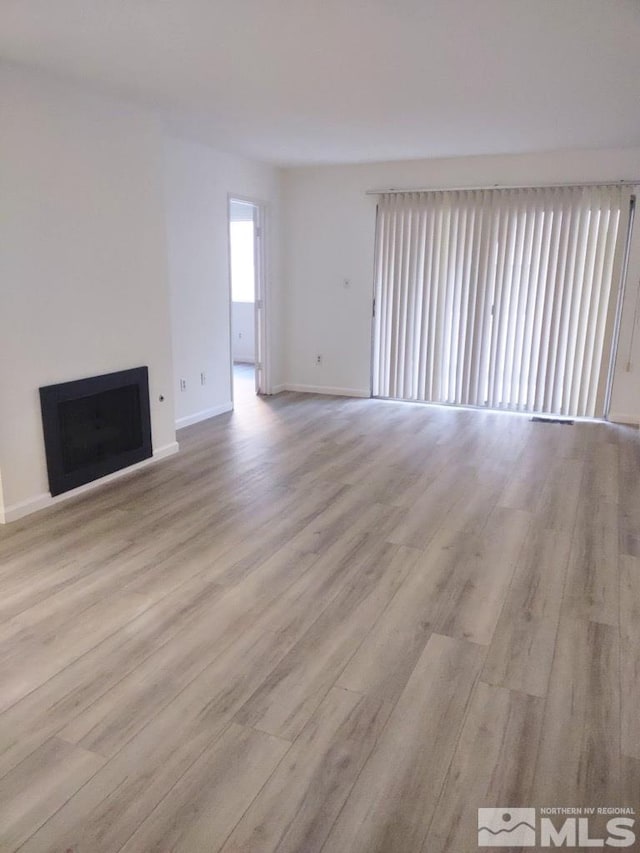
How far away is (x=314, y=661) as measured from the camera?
233 cm

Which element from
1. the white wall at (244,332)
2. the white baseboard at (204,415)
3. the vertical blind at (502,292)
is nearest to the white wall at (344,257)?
the vertical blind at (502,292)

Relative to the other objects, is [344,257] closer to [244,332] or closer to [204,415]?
[204,415]

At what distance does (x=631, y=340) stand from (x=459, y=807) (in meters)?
5.15

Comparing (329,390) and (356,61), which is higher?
(356,61)

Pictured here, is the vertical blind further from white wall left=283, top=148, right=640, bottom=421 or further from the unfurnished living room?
white wall left=283, top=148, right=640, bottom=421

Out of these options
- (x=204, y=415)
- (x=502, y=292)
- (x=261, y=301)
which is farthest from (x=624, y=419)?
(x=204, y=415)

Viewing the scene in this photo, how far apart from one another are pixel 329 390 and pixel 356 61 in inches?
172

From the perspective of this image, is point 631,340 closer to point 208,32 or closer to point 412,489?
point 412,489

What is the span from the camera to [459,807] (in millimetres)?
1688

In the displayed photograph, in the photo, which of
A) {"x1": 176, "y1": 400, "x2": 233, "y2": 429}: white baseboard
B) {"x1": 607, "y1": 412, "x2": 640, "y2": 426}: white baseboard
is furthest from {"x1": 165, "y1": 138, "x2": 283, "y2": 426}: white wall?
{"x1": 607, "y1": 412, "x2": 640, "y2": 426}: white baseboard

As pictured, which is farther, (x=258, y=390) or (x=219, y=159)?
(x=258, y=390)

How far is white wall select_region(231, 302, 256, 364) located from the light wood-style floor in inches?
209

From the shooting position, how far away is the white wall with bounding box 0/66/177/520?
11.1 feet

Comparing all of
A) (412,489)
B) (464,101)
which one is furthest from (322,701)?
(464,101)
